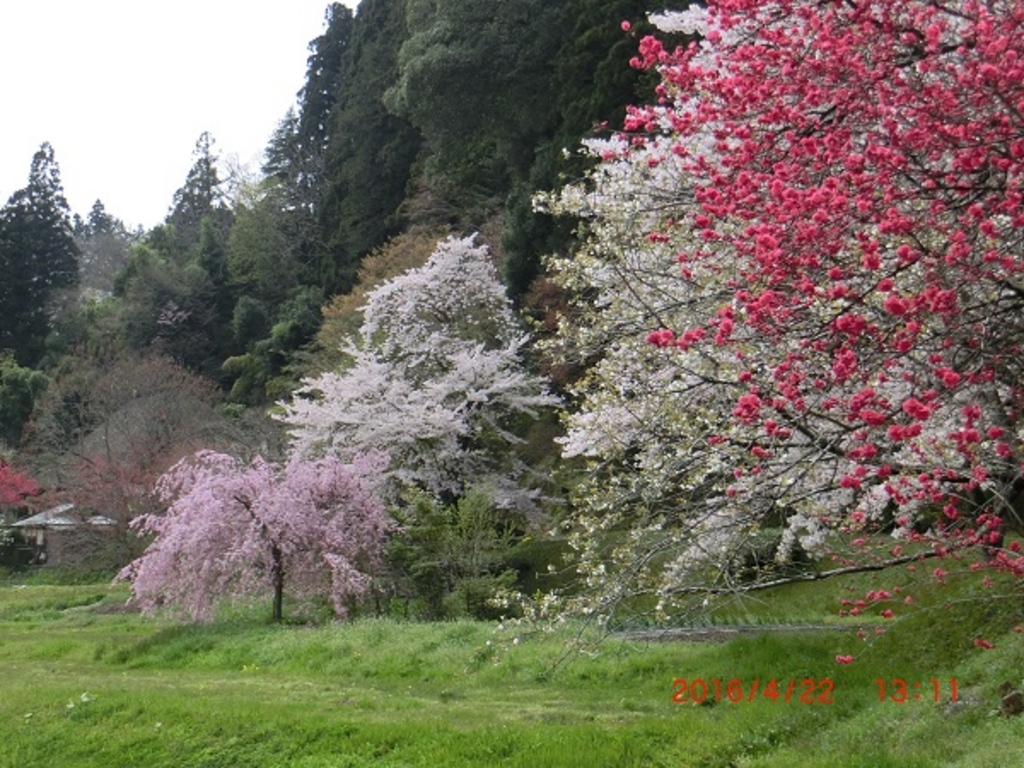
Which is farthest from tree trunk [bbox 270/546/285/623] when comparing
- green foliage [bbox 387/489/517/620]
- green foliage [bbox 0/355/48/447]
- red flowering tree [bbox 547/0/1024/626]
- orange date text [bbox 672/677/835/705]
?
green foliage [bbox 0/355/48/447]

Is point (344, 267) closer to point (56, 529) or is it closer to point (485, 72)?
point (56, 529)

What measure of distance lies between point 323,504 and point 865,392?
13111mm

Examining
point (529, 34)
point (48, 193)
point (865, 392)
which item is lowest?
point (865, 392)

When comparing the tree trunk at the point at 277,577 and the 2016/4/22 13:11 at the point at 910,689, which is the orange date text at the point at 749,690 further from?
the tree trunk at the point at 277,577

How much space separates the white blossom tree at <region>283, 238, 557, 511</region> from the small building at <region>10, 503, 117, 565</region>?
36.8 ft

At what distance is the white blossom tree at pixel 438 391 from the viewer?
18891 mm

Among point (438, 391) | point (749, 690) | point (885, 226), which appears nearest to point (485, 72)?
point (438, 391)

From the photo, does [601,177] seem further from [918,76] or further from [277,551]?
[277,551]

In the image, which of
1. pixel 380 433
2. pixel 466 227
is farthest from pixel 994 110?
pixel 466 227

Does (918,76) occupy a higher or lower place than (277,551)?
higher

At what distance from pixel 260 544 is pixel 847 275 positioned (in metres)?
12.2

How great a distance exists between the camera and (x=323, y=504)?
52.7 feet

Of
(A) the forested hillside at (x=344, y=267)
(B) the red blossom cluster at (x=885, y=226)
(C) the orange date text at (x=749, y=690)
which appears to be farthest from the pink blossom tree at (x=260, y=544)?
(B) the red blossom cluster at (x=885, y=226)

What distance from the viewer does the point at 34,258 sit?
45969 millimetres
